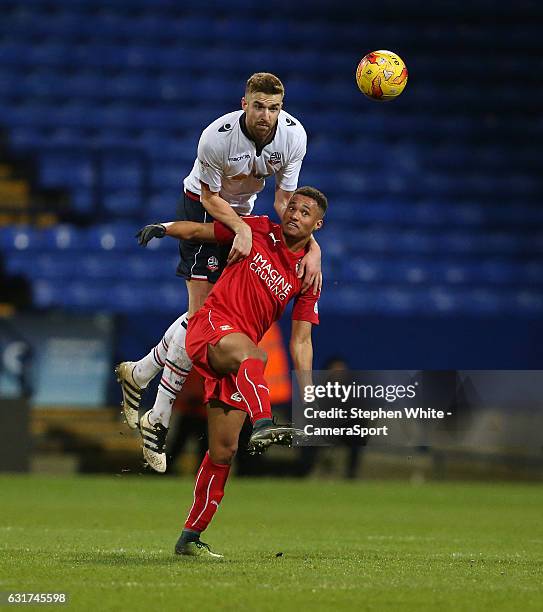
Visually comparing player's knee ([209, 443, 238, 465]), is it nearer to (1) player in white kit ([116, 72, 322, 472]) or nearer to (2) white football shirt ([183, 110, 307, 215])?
(1) player in white kit ([116, 72, 322, 472])

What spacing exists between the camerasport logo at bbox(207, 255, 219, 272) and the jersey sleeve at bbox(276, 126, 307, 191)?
566 mm

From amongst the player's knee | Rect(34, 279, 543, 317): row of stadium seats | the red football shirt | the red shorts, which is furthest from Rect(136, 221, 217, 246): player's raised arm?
Rect(34, 279, 543, 317): row of stadium seats

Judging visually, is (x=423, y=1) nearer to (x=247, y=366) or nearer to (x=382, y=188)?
(x=382, y=188)

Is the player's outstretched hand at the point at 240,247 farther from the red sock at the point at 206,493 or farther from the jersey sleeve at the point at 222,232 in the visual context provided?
the red sock at the point at 206,493

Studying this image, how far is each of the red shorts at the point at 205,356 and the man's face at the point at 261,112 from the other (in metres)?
1.08

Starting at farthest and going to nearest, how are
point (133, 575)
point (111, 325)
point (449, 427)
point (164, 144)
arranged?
1. point (164, 144)
2. point (111, 325)
3. point (449, 427)
4. point (133, 575)

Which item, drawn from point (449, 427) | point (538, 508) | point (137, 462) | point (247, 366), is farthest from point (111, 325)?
point (247, 366)

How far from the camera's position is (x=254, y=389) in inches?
233

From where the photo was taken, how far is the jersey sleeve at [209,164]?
270 inches

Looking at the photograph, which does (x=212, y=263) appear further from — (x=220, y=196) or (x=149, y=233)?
(x=149, y=233)

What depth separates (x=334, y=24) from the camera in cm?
1819

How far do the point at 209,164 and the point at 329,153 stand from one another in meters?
10.5

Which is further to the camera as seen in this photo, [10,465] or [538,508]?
[10,465]

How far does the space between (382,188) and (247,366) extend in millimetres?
11419
